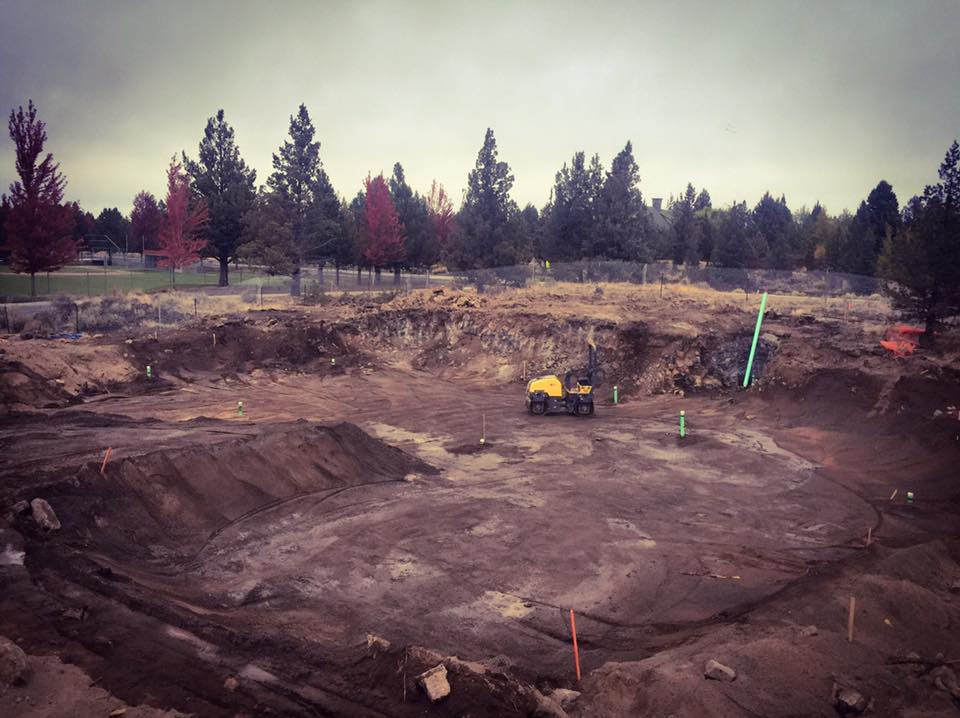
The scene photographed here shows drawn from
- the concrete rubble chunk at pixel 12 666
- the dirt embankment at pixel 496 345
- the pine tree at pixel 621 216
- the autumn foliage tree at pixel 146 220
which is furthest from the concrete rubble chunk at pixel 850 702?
the autumn foliage tree at pixel 146 220

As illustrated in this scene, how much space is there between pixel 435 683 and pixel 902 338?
30.0 metres

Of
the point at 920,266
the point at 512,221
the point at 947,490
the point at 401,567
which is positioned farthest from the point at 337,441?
the point at 512,221

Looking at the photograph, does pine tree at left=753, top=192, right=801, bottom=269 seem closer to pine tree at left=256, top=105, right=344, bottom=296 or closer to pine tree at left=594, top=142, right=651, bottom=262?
pine tree at left=594, top=142, right=651, bottom=262

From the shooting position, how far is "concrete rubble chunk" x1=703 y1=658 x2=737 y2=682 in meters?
7.38

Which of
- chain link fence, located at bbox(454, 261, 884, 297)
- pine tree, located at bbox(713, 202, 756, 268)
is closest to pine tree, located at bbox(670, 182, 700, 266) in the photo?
pine tree, located at bbox(713, 202, 756, 268)

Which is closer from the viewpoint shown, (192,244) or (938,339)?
(938,339)

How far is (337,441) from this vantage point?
668 inches

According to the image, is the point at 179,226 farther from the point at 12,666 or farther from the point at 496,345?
the point at 12,666

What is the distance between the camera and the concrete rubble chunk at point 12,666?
6.14 metres

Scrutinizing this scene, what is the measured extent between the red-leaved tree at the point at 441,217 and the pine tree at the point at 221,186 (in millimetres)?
16794

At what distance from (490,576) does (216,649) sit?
4.97 meters

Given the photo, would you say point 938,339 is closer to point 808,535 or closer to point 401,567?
point 808,535

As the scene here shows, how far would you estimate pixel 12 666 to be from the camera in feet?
20.4

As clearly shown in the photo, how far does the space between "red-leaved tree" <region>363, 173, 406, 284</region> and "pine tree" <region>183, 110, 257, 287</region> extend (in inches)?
382
